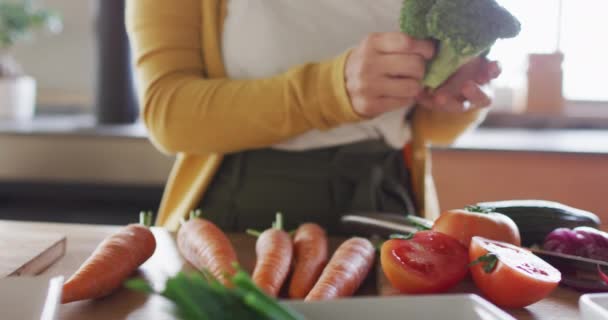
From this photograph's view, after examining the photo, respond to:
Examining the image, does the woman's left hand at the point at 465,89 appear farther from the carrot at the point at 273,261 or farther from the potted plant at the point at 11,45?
the potted plant at the point at 11,45

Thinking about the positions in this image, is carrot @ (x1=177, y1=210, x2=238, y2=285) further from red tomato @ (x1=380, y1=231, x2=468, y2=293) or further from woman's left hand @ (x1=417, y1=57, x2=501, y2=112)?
woman's left hand @ (x1=417, y1=57, x2=501, y2=112)

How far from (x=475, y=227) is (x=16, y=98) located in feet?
6.96

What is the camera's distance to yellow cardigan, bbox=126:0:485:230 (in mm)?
915

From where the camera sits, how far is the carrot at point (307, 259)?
70 cm

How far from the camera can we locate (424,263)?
66cm

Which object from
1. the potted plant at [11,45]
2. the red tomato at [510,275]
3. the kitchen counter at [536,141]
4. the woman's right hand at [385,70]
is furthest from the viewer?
the potted plant at [11,45]

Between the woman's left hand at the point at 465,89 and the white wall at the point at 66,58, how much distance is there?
6.40 feet

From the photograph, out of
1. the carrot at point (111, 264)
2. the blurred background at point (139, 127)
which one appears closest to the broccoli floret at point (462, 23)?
the carrot at point (111, 264)

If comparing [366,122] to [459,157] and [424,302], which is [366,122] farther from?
[459,157]

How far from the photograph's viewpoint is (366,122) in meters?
1.03

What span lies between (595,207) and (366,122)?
1.13 metres

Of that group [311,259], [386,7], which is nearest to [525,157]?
[386,7]

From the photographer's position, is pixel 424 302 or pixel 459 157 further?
pixel 459 157

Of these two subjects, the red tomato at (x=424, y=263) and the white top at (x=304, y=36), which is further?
the white top at (x=304, y=36)
